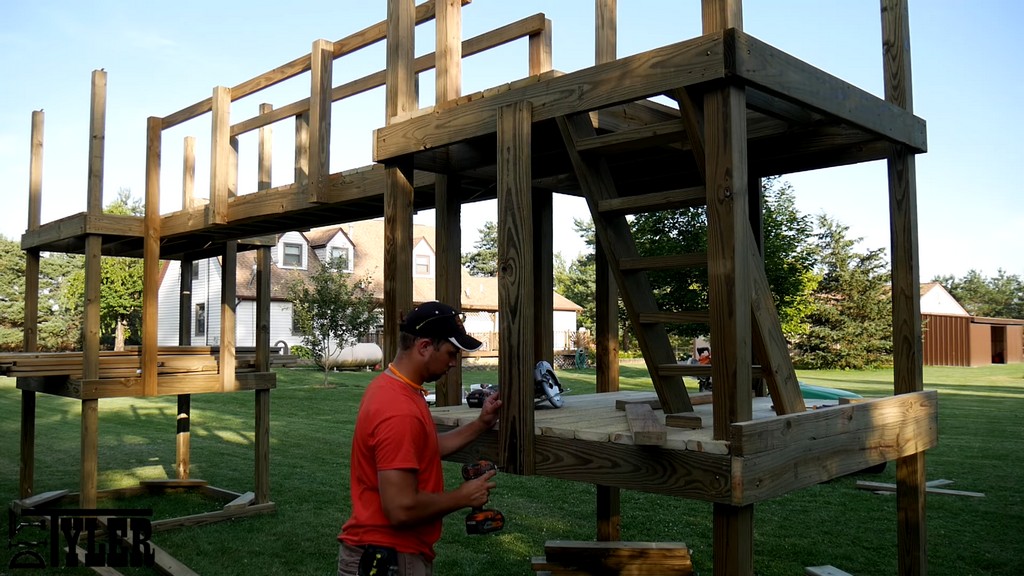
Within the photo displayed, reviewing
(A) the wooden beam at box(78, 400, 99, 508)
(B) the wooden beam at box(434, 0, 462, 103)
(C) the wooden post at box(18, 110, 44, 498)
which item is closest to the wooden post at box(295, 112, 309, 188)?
(A) the wooden beam at box(78, 400, 99, 508)

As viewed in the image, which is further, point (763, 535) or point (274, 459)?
point (274, 459)

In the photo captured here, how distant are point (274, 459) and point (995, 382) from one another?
2899cm

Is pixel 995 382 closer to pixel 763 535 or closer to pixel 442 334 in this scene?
pixel 763 535

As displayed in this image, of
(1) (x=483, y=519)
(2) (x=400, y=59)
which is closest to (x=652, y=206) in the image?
(1) (x=483, y=519)

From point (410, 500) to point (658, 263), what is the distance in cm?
167

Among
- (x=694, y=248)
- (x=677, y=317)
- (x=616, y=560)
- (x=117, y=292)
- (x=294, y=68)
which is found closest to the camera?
(x=677, y=317)

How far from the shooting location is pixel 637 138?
4105 mm

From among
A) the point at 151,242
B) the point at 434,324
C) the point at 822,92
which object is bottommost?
the point at 434,324

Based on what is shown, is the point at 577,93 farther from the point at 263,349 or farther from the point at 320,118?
the point at 263,349

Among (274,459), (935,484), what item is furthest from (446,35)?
(274,459)

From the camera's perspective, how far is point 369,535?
3.70 m

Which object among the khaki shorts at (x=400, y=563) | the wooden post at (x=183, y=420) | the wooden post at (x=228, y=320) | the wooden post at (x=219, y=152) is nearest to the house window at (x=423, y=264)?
the wooden post at (x=183, y=420)

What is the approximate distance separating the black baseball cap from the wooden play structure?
2.20 feet

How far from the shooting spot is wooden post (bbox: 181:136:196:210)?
9875mm
